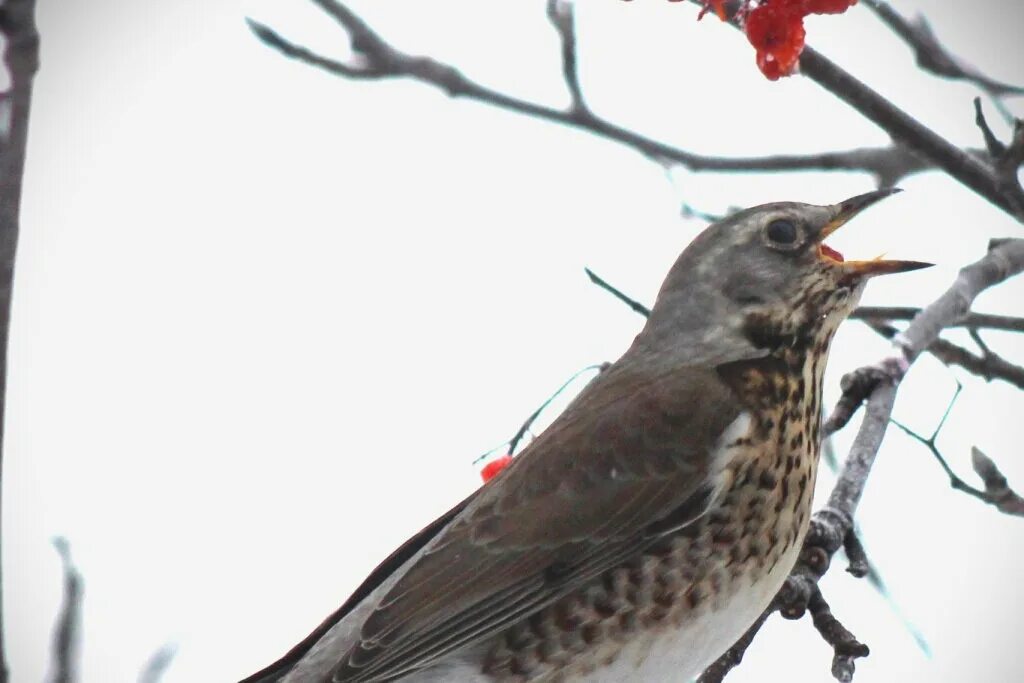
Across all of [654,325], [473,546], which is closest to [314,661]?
[473,546]

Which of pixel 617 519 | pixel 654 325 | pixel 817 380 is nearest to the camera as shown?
pixel 617 519

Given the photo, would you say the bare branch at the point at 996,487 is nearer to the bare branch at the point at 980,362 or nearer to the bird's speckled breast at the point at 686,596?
the bare branch at the point at 980,362

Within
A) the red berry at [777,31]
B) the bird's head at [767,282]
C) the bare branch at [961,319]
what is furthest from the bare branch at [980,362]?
the red berry at [777,31]

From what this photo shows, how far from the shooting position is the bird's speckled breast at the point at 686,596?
3447mm

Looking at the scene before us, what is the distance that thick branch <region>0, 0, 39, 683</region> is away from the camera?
6.07 feet

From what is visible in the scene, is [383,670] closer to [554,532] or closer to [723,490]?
[554,532]

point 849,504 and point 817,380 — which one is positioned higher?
point 817,380

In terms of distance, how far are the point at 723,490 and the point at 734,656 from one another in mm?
443

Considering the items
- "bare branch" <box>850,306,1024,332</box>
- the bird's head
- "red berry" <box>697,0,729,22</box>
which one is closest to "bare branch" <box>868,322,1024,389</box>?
"bare branch" <box>850,306,1024,332</box>

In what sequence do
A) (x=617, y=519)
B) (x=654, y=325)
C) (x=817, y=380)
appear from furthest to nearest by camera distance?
(x=654, y=325)
(x=817, y=380)
(x=617, y=519)

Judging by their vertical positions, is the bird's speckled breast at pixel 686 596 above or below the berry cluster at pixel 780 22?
below

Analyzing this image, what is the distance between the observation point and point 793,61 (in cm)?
339

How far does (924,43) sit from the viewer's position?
4203 mm

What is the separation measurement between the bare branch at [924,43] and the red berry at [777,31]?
3.00ft
